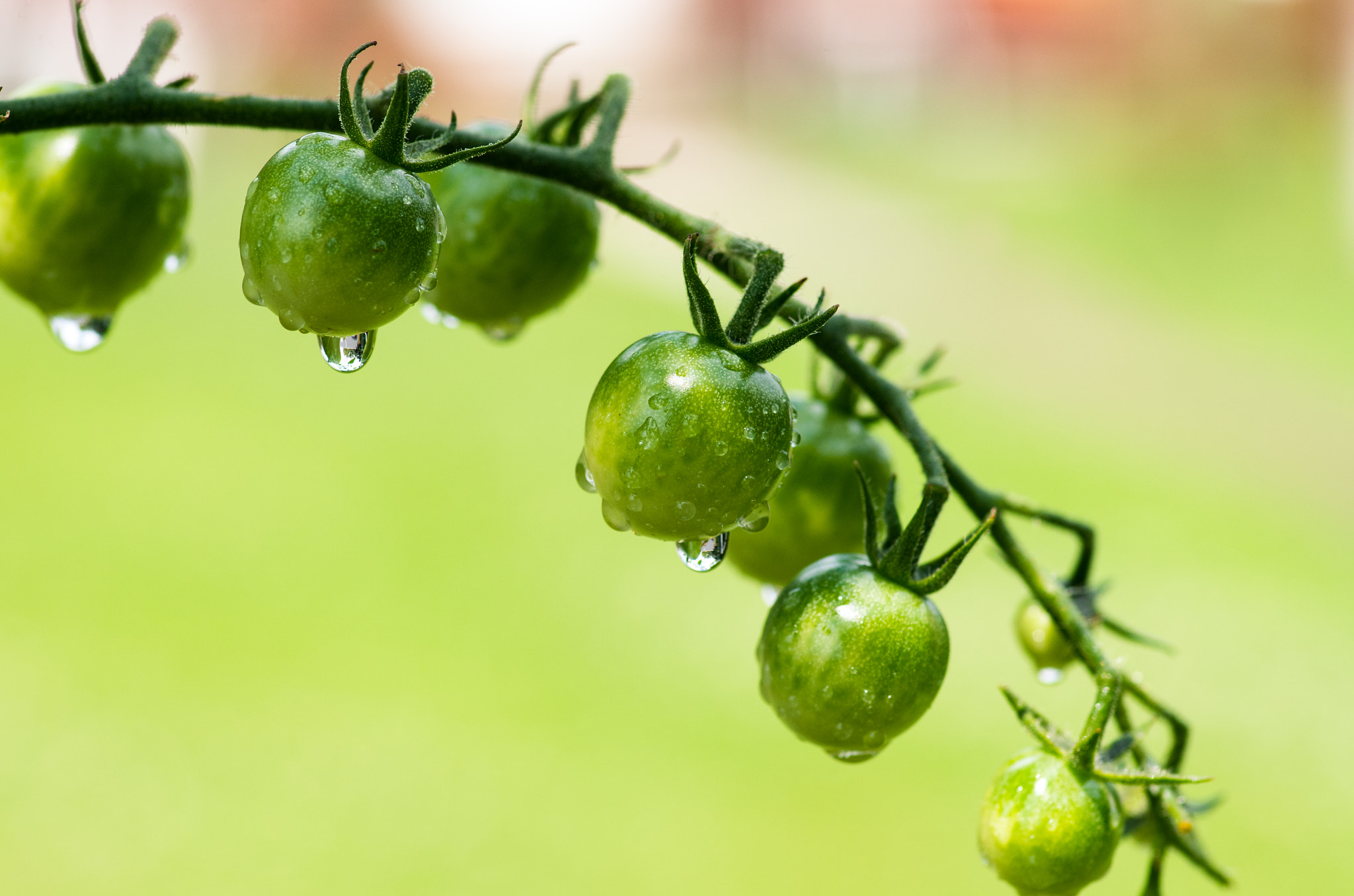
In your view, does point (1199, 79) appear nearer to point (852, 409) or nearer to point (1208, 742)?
point (1208, 742)

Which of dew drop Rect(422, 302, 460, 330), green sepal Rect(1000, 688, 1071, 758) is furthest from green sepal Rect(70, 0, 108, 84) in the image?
green sepal Rect(1000, 688, 1071, 758)

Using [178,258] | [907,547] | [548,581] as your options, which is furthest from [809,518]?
[548,581]

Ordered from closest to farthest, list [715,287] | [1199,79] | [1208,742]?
[1208,742]
[715,287]
[1199,79]

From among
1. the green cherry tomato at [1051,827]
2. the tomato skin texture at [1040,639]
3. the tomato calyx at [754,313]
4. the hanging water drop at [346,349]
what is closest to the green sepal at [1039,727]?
the green cherry tomato at [1051,827]

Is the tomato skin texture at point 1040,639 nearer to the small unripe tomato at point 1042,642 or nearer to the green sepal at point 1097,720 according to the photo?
the small unripe tomato at point 1042,642

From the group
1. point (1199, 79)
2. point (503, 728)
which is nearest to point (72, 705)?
point (503, 728)

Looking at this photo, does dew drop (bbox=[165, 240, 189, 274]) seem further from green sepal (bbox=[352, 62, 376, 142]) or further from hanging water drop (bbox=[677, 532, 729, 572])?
hanging water drop (bbox=[677, 532, 729, 572])

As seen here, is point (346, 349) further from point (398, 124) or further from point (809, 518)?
point (809, 518)
